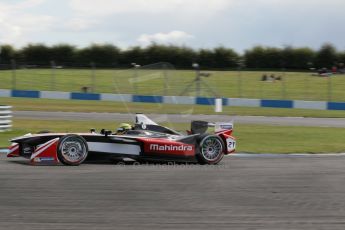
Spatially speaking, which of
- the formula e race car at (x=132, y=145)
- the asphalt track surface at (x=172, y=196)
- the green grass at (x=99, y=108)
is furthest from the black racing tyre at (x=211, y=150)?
the green grass at (x=99, y=108)

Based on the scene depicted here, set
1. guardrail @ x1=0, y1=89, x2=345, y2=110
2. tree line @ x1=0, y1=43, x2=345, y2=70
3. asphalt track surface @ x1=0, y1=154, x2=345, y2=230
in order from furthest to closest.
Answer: tree line @ x1=0, y1=43, x2=345, y2=70 → guardrail @ x1=0, y1=89, x2=345, y2=110 → asphalt track surface @ x1=0, y1=154, x2=345, y2=230

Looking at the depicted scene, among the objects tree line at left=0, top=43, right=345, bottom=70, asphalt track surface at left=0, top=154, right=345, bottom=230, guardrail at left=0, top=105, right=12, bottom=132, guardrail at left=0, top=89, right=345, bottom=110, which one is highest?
tree line at left=0, top=43, right=345, bottom=70

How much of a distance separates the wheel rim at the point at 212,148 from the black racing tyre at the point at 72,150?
1.83 m

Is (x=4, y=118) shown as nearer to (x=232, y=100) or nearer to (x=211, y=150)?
(x=211, y=150)

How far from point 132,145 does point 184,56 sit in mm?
41664

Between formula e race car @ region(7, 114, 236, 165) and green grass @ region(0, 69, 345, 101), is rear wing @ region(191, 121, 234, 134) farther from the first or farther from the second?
green grass @ region(0, 69, 345, 101)

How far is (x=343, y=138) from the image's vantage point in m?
15.0

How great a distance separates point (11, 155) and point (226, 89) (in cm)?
2381

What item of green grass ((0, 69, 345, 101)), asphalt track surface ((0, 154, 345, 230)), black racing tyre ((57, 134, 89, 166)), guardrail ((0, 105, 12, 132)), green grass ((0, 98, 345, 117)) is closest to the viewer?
asphalt track surface ((0, 154, 345, 230))

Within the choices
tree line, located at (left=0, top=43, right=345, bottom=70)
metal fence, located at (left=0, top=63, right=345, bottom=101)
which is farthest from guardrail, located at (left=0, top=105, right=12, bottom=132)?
tree line, located at (left=0, top=43, right=345, bottom=70)

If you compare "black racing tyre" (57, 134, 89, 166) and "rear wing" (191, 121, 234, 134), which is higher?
"rear wing" (191, 121, 234, 134)

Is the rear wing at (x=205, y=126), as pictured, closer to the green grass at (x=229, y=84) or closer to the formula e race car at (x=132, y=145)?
the formula e race car at (x=132, y=145)

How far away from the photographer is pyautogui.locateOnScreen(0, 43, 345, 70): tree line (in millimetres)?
48188

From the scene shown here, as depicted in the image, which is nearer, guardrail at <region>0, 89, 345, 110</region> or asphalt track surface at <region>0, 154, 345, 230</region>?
asphalt track surface at <region>0, 154, 345, 230</region>
